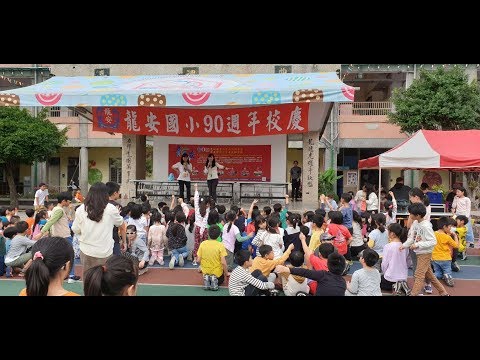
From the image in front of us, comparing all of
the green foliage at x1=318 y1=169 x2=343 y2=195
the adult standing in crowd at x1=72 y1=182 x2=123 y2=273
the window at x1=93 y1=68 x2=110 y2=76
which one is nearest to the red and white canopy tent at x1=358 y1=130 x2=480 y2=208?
the adult standing in crowd at x1=72 y1=182 x2=123 y2=273

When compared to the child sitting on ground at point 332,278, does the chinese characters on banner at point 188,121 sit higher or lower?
higher

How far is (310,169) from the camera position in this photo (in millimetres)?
14242

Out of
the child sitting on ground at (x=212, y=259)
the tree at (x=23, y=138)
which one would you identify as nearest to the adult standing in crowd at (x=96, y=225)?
the child sitting on ground at (x=212, y=259)

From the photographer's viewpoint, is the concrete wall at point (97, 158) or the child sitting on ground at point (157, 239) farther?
the concrete wall at point (97, 158)

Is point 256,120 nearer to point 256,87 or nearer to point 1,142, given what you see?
point 256,87

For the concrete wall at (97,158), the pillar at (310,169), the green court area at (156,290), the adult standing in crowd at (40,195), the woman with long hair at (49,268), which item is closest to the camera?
the woman with long hair at (49,268)

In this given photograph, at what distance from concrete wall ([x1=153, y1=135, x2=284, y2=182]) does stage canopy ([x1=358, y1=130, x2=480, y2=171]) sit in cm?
533

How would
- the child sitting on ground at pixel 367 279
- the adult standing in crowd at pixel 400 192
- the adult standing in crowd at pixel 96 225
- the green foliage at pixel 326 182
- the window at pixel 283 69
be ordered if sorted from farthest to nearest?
the window at pixel 283 69 → the green foliage at pixel 326 182 → the adult standing in crowd at pixel 400 192 → the child sitting on ground at pixel 367 279 → the adult standing in crowd at pixel 96 225

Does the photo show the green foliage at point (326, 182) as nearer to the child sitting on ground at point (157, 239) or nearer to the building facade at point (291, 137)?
the building facade at point (291, 137)

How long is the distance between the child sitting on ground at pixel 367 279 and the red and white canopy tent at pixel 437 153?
17.9ft

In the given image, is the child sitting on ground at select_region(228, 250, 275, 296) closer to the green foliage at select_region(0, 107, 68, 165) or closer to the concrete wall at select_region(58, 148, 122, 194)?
the green foliage at select_region(0, 107, 68, 165)

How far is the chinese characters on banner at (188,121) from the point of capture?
14.1 m

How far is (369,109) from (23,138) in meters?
16.6

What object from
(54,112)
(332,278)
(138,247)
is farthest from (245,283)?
(54,112)
